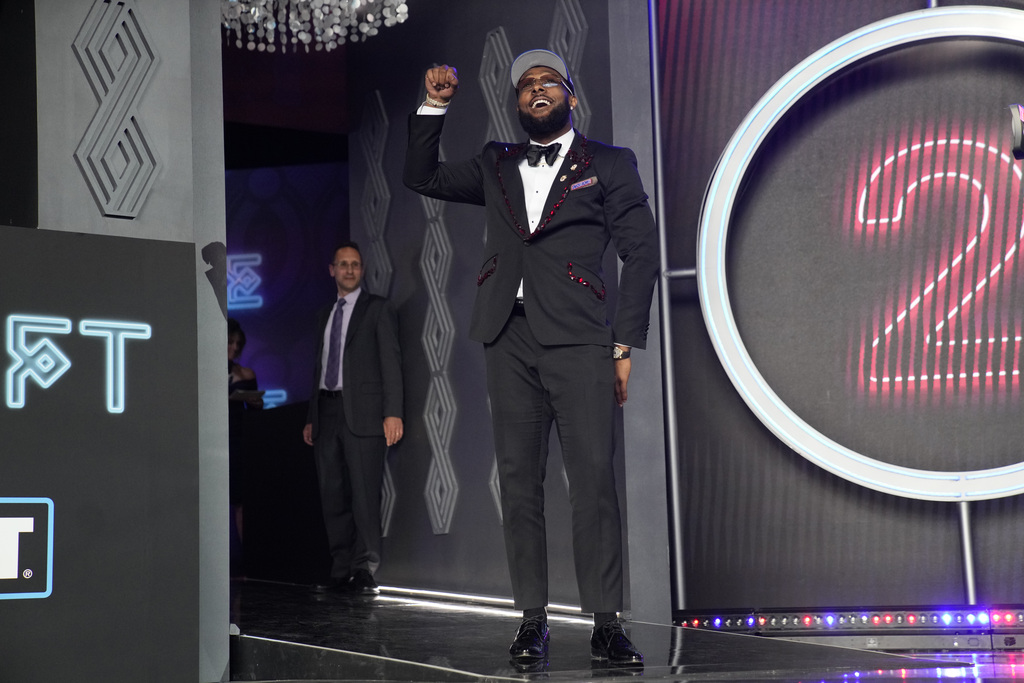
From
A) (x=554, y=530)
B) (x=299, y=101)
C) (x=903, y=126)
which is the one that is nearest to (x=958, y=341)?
(x=903, y=126)

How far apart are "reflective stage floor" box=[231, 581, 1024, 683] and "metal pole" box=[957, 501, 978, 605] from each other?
20 cm

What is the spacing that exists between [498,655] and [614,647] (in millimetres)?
387

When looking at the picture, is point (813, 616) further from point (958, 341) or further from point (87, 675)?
point (87, 675)

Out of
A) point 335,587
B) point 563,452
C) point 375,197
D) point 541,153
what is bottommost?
point 335,587

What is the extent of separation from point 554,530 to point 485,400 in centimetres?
79

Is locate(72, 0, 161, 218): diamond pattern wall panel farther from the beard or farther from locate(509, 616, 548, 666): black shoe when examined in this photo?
locate(509, 616, 548, 666): black shoe

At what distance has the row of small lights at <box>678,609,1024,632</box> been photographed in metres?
3.62

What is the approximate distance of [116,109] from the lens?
3.13 m

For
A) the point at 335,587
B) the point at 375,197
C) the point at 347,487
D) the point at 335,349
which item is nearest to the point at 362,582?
the point at 335,587

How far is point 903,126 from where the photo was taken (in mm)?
3881

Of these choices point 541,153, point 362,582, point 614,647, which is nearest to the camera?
point 614,647

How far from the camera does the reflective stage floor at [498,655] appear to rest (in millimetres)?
2674

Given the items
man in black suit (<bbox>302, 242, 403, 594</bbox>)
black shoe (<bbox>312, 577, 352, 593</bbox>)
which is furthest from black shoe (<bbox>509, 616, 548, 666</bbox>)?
black shoe (<bbox>312, 577, 352, 593</bbox>)

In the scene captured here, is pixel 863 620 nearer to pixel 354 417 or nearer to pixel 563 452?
pixel 563 452
